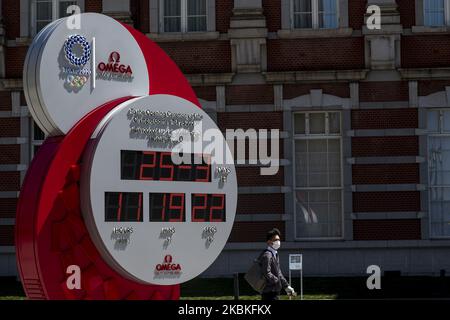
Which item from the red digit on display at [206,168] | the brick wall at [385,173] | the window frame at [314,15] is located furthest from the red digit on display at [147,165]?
the window frame at [314,15]

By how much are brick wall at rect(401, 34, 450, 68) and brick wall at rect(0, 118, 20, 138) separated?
9495 mm

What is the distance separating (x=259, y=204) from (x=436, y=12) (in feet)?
21.0

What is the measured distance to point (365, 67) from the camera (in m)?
24.8

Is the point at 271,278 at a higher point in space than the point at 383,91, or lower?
lower

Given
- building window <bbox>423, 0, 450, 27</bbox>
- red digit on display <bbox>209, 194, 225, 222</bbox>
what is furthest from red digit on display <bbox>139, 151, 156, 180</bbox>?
building window <bbox>423, 0, 450, 27</bbox>

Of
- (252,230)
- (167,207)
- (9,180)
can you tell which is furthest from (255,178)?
(167,207)

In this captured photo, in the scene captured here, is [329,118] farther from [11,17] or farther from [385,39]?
[11,17]

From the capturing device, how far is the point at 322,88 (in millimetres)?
24781

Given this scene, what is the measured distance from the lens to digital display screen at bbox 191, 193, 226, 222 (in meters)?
14.4

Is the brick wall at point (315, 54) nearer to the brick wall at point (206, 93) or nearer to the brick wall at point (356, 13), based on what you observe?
the brick wall at point (356, 13)

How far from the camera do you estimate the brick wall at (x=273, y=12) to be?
2509cm

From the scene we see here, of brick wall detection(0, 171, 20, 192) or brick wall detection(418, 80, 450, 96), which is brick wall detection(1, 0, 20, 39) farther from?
brick wall detection(418, 80, 450, 96)
